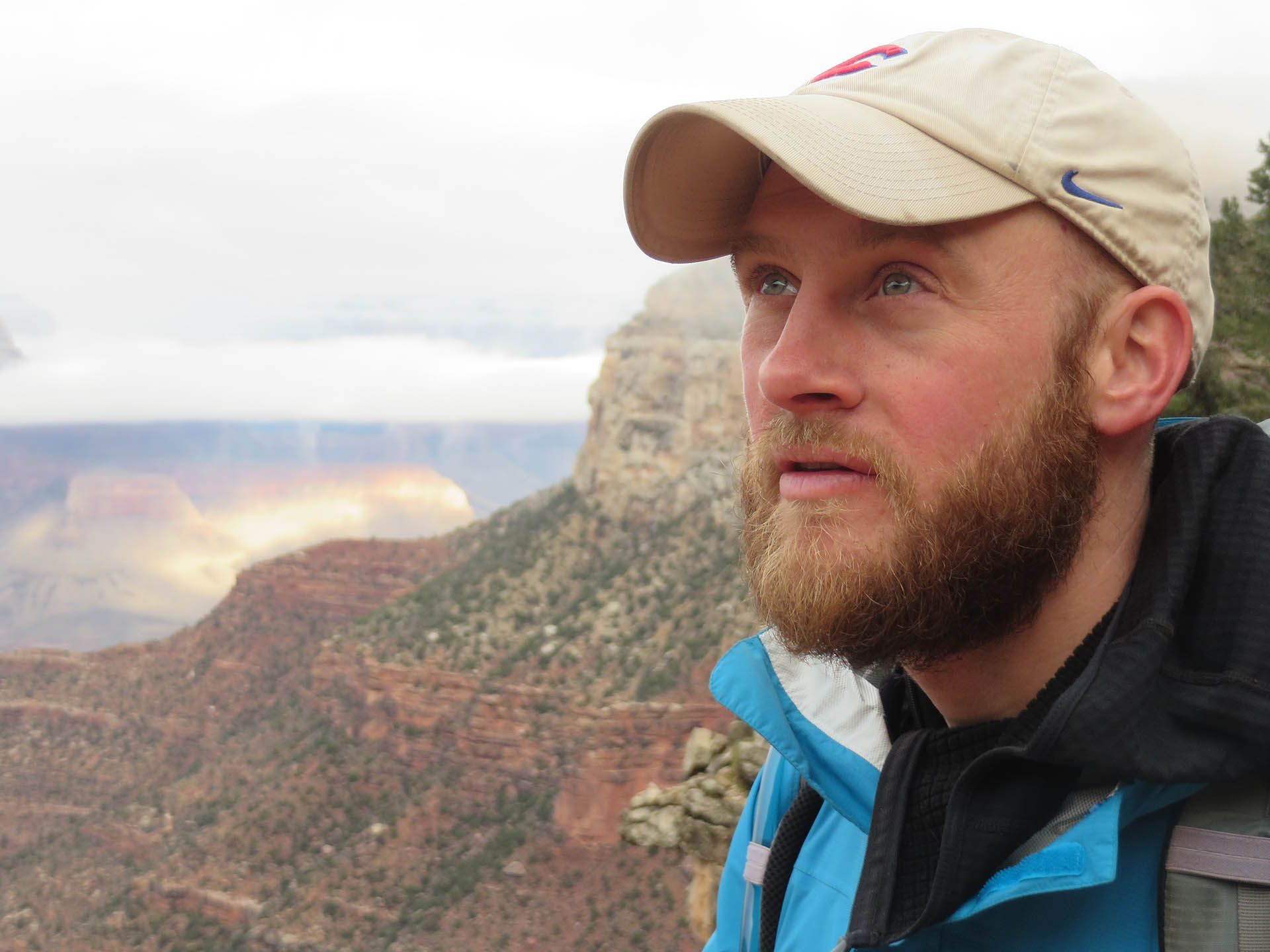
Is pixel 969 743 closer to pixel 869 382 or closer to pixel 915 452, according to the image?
pixel 915 452

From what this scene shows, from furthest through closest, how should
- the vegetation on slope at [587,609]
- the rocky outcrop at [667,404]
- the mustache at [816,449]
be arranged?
the rocky outcrop at [667,404]
the vegetation on slope at [587,609]
the mustache at [816,449]

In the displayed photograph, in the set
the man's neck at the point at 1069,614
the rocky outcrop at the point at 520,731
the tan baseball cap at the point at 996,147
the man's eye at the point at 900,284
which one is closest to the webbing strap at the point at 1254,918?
the man's neck at the point at 1069,614

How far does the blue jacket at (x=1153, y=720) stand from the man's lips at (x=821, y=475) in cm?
43

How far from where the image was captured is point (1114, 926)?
1387 millimetres

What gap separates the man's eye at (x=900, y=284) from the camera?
1657mm

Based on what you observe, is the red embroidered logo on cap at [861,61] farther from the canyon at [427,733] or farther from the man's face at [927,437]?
the canyon at [427,733]

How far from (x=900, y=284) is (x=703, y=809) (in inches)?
307

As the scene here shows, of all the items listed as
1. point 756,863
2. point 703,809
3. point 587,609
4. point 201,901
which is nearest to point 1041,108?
point 756,863

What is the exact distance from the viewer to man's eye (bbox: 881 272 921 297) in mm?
1657

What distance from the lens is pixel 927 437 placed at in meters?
1.60

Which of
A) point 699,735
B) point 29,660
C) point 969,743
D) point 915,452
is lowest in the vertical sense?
point 29,660

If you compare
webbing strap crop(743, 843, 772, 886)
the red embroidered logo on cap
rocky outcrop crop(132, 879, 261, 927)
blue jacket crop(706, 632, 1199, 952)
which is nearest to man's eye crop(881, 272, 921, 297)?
the red embroidered logo on cap

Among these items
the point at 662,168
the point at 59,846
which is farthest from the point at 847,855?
the point at 59,846

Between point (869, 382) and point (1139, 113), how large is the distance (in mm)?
618
